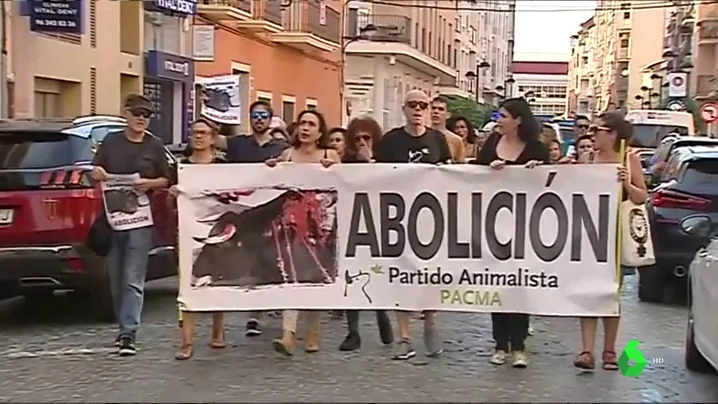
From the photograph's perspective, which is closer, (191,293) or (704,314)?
(704,314)

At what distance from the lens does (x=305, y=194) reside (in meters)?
9.14

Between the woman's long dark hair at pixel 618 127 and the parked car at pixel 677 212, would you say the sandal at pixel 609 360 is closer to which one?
the woman's long dark hair at pixel 618 127

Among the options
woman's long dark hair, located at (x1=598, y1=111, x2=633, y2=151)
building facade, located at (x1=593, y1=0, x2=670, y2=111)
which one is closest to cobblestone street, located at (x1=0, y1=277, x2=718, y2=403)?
woman's long dark hair, located at (x1=598, y1=111, x2=633, y2=151)

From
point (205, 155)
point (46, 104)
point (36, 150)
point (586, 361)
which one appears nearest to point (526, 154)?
point (586, 361)

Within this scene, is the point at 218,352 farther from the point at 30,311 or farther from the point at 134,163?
the point at 30,311

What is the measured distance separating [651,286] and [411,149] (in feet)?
15.2

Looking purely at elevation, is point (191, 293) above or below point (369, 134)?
below

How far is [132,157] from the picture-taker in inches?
366

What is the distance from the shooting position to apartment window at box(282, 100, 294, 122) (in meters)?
37.1

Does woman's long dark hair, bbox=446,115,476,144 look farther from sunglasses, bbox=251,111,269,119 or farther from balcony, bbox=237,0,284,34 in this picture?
balcony, bbox=237,0,284,34

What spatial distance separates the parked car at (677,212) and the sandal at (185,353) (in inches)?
209

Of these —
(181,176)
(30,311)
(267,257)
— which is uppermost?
(181,176)

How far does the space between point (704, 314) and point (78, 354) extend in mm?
4409

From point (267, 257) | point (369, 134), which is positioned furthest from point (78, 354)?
point (369, 134)
